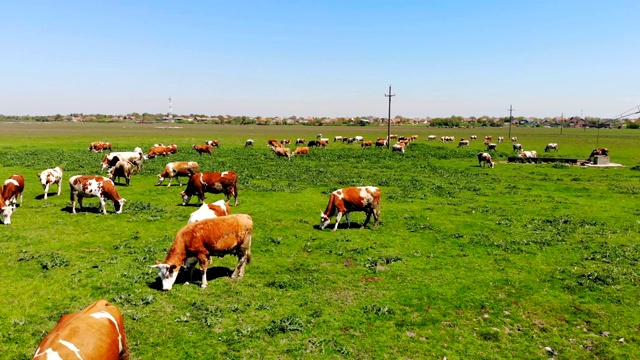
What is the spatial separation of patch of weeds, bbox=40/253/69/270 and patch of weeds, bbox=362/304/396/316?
10357 millimetres

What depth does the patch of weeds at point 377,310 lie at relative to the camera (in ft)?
34.0

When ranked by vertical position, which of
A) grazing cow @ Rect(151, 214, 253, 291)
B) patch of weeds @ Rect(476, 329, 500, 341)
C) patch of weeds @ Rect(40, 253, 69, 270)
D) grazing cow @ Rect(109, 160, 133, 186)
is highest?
grazing cow @ Rect(109, 160, 133, 186)

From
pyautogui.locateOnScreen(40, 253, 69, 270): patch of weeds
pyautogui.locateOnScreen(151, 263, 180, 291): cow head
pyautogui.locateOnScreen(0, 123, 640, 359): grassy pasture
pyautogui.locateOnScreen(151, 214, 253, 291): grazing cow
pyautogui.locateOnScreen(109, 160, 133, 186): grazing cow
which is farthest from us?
pyautogui.locateOnScreen(109, 160, 133, 186): grazing cow

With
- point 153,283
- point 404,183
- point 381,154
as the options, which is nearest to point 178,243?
point 153,283

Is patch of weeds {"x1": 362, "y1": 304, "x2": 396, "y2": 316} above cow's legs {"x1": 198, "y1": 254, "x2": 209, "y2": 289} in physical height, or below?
below

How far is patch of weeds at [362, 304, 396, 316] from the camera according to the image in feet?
34.0

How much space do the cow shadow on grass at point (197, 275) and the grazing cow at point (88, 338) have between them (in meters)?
4.84

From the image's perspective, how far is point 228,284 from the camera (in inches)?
474

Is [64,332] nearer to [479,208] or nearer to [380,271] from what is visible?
[380,271]

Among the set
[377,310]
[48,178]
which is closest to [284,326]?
[377,310]

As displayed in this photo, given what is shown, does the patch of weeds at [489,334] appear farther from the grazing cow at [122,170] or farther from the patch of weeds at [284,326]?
the grazing cow at [122,170]

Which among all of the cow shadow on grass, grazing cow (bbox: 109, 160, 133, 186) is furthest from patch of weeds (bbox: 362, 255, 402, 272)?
grazing cow (bbox: 109, 160, 133, 186)

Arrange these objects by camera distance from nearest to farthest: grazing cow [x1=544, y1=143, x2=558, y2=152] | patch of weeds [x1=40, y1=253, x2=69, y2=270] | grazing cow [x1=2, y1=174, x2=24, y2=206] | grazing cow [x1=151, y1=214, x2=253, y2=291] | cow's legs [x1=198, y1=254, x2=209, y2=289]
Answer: grazing cow [x1=151, y1=214, x2=253, y2=291]
cow's legs [x1=198, y1=254, x2=209, y2=289]
patch of weeds [x1=40, y1=253, x2=69, y2=270]
grazing cow [x1=2, y1=174, x2=24, y2=206]
grazing cow [x1=544, y1=143, x2=558, y2=152]

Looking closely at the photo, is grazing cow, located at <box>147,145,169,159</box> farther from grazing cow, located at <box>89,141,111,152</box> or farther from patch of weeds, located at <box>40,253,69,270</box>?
patch of weeds, located at <box>40,253,69,270</box>
